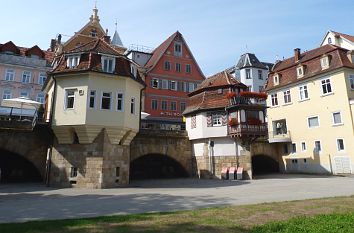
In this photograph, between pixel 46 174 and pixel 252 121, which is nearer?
pixel 46 174

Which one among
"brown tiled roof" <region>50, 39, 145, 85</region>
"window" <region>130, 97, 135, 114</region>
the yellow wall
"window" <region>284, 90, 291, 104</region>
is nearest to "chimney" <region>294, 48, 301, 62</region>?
the yellow wall

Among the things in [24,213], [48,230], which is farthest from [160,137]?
[48,230]

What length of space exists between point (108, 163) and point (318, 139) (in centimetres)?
2257

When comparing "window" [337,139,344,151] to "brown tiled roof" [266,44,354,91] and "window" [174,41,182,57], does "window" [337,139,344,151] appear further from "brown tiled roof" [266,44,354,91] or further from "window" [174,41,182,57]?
"window" [174,41,182,57]

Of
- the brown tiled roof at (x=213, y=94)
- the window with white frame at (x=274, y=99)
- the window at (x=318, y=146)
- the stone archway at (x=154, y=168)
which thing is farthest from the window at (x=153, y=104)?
the window at (x=318, y=146)

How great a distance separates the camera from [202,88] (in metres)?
30.9

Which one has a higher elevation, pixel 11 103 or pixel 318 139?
pixel 11 103

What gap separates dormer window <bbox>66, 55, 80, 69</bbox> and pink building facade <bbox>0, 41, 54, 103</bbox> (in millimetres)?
21532

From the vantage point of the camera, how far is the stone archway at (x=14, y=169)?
2672cm

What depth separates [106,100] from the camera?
21.6 meters

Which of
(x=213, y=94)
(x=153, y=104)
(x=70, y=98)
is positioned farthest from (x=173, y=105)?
(x=70, y=98)

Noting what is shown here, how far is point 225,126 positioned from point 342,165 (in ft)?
40.0

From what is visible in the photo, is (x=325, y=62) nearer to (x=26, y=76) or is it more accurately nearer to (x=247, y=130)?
(x=247, y=130)

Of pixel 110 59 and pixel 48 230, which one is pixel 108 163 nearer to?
pixel 110 59
